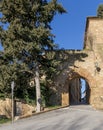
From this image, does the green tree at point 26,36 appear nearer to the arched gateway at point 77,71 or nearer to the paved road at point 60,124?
the arched gateway at point 77,71

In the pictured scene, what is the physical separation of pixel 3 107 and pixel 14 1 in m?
9.38

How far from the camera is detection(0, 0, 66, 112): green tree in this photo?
27531mm

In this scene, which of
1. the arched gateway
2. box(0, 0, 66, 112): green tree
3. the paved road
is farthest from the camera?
the arched gateway

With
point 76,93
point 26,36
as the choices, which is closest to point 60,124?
point 26,36

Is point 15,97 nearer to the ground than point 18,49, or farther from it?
nearer to the ground

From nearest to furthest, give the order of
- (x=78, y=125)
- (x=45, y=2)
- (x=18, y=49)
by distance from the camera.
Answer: (x=78, y=125)
(x=18, y=49)
(x=45, y=2)

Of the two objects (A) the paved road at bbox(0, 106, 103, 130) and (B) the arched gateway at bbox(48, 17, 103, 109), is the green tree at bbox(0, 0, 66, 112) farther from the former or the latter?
(A) the paved road at bbox(0, 106, 103, 130)

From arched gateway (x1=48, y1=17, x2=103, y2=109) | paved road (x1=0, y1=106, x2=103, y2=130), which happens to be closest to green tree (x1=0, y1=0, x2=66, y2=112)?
arched gateway (x1=48, y1=17, x2=103, y2=109)

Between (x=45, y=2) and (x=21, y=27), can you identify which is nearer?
(x=21, y=27)

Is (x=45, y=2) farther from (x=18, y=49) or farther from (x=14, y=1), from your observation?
(x=18, y=49)

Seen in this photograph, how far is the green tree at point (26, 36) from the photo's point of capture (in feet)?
90.3

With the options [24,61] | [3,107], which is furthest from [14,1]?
[3,107]

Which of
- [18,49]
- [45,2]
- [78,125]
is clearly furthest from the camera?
[45,2]

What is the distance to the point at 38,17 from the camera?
2884 centimetres
